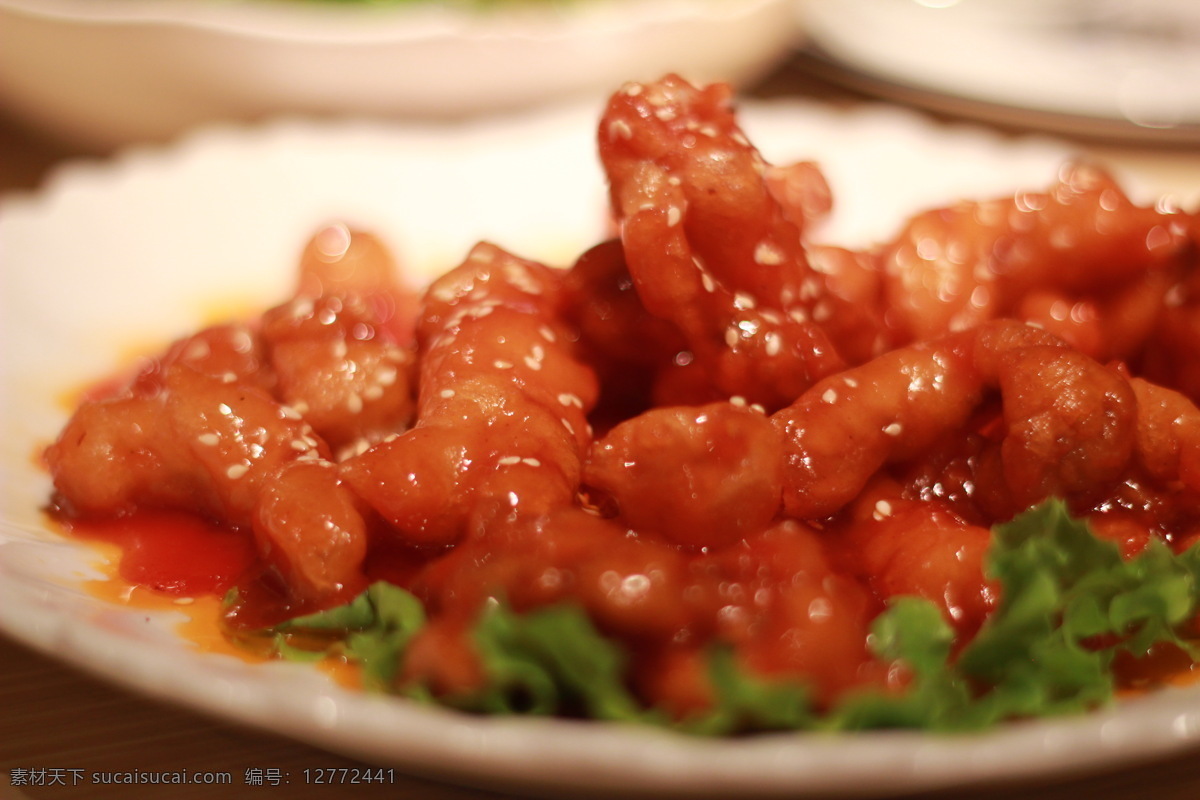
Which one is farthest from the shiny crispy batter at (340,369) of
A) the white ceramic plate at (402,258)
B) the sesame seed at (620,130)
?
the sesame seed at (620,130)

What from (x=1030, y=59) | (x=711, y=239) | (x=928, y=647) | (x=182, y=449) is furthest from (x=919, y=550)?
(x=1030, y=59)

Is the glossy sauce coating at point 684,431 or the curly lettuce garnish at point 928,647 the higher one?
the glossy sauce coating at point 684,431

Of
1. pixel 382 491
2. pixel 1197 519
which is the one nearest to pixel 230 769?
pixel 382 491

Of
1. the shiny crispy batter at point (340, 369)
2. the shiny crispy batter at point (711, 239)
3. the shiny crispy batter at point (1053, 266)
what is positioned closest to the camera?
the shiny crispy batter at point (711, 239)

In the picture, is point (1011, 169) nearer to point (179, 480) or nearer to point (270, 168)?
point (270, 168)

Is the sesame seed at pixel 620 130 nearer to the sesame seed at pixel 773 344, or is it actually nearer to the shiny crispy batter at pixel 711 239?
the shiny crispy batter at pixel 711 239

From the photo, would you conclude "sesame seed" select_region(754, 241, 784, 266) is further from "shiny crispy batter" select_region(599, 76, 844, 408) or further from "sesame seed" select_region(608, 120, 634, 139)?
"sesame seed" select_region(608, 120, 634, 139)

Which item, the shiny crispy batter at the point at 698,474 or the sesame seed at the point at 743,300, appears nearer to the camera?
the shiny crispy batter at the point at 698,474

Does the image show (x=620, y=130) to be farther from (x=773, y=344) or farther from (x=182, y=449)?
(x=182, y=449)
